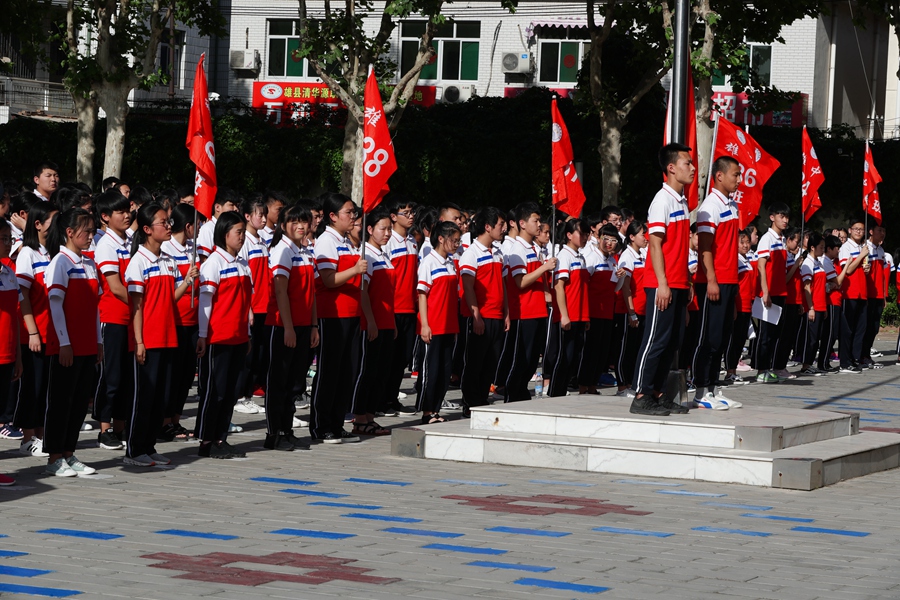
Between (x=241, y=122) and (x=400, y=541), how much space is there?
82.8 feet

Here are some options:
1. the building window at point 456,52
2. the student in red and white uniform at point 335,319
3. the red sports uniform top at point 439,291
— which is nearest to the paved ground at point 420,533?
the student in red and white uniform at point 335,319

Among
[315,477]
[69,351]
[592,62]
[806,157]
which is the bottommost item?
[315,477]

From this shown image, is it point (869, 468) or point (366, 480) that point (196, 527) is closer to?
point (366, 480)

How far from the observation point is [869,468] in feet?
32.8

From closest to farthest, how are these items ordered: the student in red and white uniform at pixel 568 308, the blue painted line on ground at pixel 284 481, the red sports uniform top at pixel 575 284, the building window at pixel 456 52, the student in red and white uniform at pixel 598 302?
the blue painted line on ground at pixel 284 481 < the student in red and white uniform at pixel 568 308 < the red sports uniform top at pixel 575 284 < the student in red and white uniform at pixel 598 302 < the building window at pixel 456 52

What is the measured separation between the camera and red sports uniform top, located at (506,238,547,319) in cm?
1266

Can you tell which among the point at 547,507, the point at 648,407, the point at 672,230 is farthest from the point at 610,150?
the point at 547,507

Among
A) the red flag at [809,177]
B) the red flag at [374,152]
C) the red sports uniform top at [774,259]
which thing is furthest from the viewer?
the red flag at [809,177]

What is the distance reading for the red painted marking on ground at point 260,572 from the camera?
608 cm

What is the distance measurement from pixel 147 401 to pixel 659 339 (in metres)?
3.72

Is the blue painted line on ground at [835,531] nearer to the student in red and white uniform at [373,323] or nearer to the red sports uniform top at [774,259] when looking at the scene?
the student in red and white uniform at [373,323]

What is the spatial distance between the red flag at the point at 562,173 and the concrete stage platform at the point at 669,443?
4004 millimetres

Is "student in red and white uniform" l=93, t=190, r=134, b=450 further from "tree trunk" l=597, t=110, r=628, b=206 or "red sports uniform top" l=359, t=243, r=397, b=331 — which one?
"tree trunk" l=597, t=110, r=628, b=206

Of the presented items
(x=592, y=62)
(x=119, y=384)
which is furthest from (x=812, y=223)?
(x=119, y=384)
